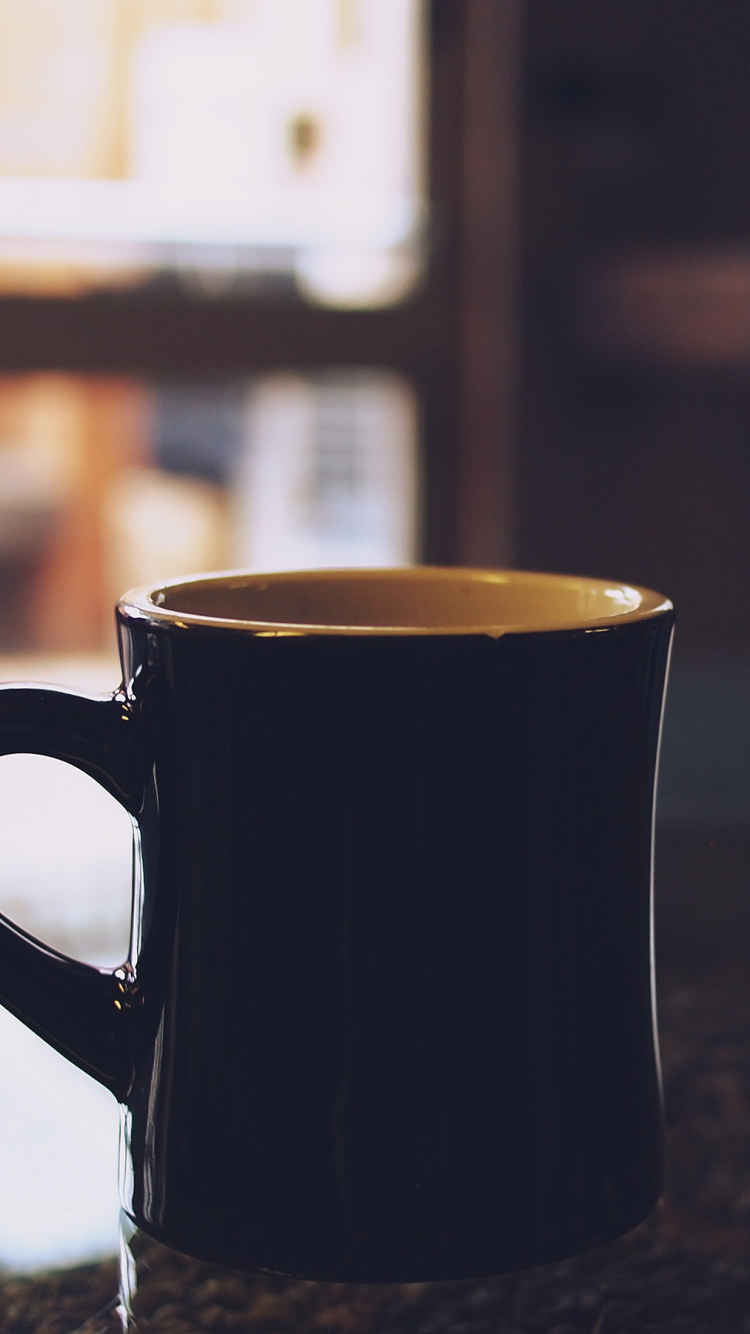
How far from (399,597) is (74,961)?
5.4 inches

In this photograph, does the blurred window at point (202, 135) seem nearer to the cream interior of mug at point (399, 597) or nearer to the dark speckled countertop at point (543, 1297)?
the cream interior of mug at point (399, 597)

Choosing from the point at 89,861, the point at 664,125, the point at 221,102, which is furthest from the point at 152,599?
the point at 664,125

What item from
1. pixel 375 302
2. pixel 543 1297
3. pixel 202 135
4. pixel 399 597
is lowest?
pixel 543 1297

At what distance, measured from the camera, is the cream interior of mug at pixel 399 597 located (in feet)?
1.12

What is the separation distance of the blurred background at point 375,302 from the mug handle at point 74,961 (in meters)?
1.28

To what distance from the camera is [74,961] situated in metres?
0.30

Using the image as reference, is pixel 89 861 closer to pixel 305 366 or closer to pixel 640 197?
pixel 305 366

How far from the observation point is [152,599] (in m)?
0.31

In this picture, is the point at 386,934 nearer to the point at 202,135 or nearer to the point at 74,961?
the point at 74,961

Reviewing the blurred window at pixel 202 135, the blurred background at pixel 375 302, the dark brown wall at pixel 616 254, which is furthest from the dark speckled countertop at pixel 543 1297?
the dark brown wall at pixel 616 254

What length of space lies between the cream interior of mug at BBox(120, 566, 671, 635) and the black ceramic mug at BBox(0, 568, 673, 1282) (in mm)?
62

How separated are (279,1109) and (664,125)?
203 centimetres

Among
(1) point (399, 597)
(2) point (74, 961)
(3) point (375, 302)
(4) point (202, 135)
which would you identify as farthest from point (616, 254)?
(2) point (74, 961)

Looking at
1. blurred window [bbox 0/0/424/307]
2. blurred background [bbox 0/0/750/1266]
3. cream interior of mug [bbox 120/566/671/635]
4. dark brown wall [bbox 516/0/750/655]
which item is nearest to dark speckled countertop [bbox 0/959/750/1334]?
cream interior of mug [bbox 120/566/671/635]
